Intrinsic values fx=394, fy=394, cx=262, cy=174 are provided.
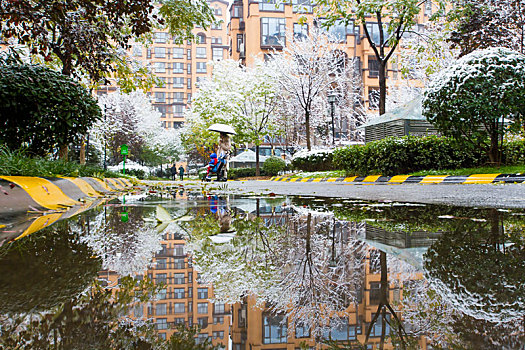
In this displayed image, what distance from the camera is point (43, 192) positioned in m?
4.41

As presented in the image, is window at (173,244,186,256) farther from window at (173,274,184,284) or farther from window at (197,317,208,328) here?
window at (197,317,208,328)

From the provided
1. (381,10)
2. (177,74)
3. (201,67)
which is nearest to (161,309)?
(381,10)

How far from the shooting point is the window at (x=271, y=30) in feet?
164

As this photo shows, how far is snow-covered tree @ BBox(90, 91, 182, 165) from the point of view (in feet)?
123

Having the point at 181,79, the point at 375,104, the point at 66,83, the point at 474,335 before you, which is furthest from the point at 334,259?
the point at 181,79

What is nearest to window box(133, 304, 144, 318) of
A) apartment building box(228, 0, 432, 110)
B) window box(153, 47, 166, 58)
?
apartment building box(228, 0, 432, 110)

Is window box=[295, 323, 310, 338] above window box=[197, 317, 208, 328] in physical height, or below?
above

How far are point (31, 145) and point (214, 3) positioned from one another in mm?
88593

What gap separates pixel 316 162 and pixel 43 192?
19267 millimetres

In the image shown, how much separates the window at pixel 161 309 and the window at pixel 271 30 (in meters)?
51.6

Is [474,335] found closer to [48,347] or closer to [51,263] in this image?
[48,347]

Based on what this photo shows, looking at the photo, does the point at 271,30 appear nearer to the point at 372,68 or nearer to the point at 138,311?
the point at 372,68

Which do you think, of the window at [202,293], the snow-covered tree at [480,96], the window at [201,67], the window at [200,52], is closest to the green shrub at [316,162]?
the snow-covered tree at [480,96]

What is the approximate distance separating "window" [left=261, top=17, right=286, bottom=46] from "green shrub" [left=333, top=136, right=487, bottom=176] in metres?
39.1
